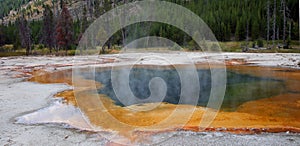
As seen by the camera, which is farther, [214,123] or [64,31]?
[64,31]

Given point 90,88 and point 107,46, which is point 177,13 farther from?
point 90,88

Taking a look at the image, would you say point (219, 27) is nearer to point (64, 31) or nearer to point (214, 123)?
point (64, 31)

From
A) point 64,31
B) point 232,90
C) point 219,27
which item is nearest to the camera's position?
point 232,90

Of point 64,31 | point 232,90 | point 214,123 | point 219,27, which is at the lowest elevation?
point 214,123

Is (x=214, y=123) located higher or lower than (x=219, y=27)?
lower

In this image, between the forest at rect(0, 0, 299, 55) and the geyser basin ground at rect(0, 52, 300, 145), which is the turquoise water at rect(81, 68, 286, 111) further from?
the forest at rect(0, 0, 299, 55)

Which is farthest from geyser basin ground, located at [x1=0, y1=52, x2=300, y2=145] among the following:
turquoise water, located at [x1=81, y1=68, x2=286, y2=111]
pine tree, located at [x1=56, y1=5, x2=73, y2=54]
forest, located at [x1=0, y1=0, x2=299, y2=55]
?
pine tree, located at [x1=56, y1=5, x2=73, y2=54]

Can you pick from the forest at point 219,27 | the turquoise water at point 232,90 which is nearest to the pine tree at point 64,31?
the forest at point 219,27

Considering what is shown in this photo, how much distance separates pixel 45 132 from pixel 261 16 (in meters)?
69.8

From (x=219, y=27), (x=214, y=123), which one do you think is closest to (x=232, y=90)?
(x=214, y=123)

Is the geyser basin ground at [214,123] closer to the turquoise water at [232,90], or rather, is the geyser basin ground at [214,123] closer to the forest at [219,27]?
the turquoise water at [232,90]

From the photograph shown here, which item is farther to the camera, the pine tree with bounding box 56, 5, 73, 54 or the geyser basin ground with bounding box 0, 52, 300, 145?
the pine tree with bounding box 56, 5, 73, 54

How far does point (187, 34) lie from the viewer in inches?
2702

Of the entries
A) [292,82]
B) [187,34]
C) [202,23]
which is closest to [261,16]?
[202,23]
